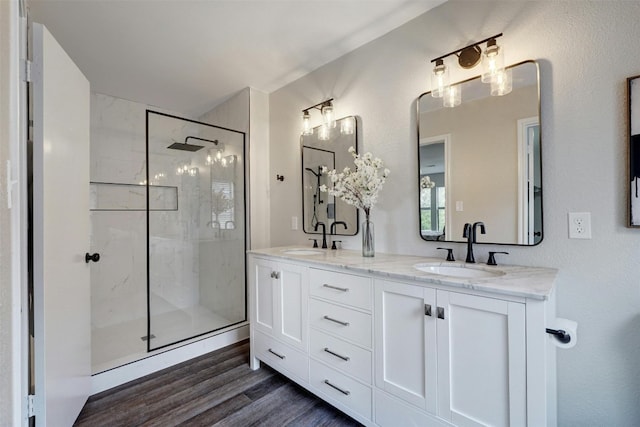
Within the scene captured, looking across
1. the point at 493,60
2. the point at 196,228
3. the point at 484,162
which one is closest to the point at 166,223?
the point at 196,228

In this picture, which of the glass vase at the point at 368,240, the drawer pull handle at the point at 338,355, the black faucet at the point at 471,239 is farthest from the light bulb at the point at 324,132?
the drawer pull handle at the point at 338,355

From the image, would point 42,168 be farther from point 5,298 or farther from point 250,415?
point 250,415

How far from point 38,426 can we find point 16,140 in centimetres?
132

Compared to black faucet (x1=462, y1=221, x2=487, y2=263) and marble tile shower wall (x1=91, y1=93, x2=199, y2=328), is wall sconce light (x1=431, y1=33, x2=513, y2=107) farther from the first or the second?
marble tile shower wall (x1=91, y1=93, x2=199, y2=328)

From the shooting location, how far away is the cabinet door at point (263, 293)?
2.03 m

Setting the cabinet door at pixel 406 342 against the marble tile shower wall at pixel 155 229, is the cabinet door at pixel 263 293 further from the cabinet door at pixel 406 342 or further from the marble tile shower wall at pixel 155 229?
the cabinet door at pixel 406 342

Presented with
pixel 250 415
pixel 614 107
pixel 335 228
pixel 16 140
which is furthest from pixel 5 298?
pixel 614 107

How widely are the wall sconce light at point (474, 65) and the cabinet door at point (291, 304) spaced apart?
1356 millimetres

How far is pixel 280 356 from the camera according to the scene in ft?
6.43

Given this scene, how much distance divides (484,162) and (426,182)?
339 mm

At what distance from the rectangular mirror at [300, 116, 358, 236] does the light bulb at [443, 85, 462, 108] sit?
695mm

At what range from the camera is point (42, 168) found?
1347 mm

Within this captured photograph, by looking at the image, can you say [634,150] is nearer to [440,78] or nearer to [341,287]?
[440,78]

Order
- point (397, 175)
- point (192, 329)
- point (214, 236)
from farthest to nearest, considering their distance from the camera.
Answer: point (214, 236) → point (192, 329) → point (397, 175)
